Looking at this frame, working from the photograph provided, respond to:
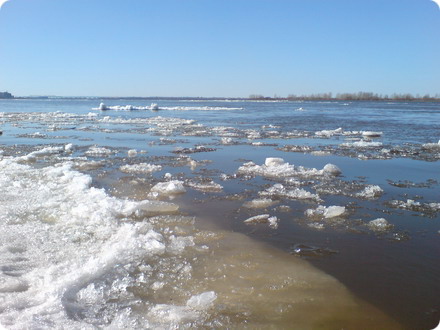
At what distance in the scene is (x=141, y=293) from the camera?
341 cm

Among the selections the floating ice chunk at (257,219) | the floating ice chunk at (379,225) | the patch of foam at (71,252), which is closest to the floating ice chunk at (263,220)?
the floating ice chunk at (257,219)

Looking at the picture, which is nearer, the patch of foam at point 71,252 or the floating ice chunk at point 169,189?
the patch of foam at point 71,252

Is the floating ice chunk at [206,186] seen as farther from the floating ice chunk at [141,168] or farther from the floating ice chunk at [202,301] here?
the floating ice chunk at [202,301]

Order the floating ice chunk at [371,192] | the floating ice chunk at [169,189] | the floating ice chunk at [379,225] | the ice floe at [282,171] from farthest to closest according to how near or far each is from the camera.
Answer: the ice floe at [282,171] → the floating ice chunk at [169,189] → the floating ice chunk at [371,192] → the floating ice chunk at [379,225]

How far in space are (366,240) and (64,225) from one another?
14.5ft

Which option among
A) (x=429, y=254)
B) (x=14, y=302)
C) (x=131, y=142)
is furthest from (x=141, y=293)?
(x=131, y=142)

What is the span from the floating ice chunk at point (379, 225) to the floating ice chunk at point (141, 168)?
18.8 ft

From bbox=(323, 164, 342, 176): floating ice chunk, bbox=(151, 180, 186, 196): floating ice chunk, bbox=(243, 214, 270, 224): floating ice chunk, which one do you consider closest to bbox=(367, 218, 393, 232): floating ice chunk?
bbox=(243, 214, 270, 224): floating ice chunk

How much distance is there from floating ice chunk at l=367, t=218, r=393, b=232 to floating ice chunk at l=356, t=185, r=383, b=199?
55.5 inches

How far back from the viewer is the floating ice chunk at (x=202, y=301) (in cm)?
317

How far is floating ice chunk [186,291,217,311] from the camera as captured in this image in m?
3.17

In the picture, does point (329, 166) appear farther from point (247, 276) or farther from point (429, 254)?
point (247, 276)

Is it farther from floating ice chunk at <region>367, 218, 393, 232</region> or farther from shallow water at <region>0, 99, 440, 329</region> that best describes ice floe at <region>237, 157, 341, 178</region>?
floating ice chunk at <region>367, 218, 393, 232</region>

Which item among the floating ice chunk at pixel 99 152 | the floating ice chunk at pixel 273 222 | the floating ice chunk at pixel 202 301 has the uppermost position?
the floating ice chunk at pixel 99 152
